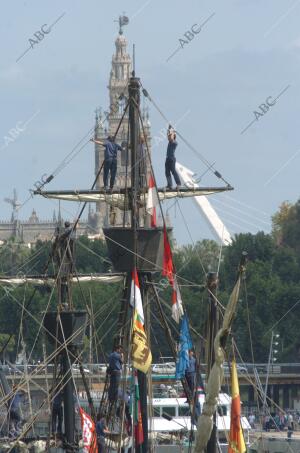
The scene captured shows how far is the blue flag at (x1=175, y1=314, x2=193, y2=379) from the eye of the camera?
55.3 m

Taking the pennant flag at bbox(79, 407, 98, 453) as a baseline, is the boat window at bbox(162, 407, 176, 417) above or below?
above

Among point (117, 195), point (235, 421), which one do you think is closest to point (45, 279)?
point (117, 195)

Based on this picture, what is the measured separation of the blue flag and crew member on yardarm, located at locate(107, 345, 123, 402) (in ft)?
4.94

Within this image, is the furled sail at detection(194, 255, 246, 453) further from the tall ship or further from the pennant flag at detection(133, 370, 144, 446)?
the pennant flag at detection(133, 370, 144, 446)

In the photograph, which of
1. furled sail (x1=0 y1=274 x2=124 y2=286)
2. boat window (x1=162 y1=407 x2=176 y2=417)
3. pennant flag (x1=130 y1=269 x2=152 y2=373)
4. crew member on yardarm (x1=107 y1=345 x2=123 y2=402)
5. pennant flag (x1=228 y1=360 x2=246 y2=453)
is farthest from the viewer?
boat window (x1=162 y1=407 x2=176 y2=417)

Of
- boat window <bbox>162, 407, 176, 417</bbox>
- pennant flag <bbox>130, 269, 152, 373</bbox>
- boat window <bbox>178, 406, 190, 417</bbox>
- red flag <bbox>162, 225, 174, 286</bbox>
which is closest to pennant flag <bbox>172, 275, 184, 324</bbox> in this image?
red flag <bbox>162, 225, 174, 286</bbox>

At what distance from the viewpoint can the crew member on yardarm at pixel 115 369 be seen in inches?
2240

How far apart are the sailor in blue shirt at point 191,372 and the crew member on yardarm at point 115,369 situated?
5.35 ft

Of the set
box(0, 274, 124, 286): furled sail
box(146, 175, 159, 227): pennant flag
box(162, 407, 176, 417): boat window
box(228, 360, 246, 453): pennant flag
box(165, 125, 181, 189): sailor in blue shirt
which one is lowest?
box(228, 360, 246, 453): pennant flag

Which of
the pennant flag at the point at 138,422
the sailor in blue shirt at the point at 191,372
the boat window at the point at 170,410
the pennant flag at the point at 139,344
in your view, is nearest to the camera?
the pennant flag at the point at 139,344

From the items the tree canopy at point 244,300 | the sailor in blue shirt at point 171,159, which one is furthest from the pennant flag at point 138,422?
the tree canopy at point 244,300

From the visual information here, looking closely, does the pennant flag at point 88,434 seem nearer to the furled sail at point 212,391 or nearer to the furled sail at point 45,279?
the furled sail at point 212,391

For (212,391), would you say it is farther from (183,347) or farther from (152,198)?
(152,198)

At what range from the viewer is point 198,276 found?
154250 millimetres
